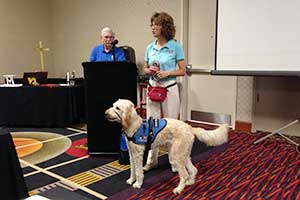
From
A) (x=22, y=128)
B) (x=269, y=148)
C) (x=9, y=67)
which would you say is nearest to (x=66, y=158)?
(x=22, y=128)

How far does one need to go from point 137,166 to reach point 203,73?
253cm

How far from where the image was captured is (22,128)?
4.36m

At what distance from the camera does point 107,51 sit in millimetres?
3084

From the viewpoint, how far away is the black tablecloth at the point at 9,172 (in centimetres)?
159

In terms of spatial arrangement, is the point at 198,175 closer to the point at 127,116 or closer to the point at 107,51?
the point at 127,116

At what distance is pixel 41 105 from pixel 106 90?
1854mm

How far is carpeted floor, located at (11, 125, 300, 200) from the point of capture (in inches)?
88.7

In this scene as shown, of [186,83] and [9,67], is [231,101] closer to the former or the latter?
[186,83]

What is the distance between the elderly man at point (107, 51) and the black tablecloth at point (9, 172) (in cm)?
163

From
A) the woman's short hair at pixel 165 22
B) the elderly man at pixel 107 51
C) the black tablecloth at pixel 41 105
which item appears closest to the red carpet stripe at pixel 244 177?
the woman's short hair at pixel 165 22

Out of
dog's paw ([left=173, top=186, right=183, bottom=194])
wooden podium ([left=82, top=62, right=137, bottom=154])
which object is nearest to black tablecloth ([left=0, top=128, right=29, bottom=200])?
dog's paw ([left=173, top=186, right=183, bottom=194])

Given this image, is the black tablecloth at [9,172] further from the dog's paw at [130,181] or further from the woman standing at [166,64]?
the woman standing at [166,64]

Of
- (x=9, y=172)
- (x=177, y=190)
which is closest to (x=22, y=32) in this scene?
(x=9, y=172)

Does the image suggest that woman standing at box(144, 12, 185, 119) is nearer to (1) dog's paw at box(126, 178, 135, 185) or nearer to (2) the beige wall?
(1) dog's paw at box(126, 178, 135, 185)
